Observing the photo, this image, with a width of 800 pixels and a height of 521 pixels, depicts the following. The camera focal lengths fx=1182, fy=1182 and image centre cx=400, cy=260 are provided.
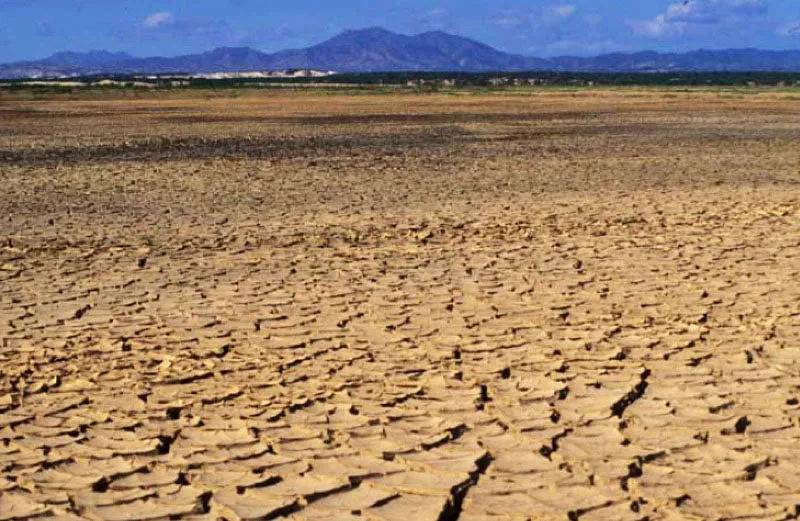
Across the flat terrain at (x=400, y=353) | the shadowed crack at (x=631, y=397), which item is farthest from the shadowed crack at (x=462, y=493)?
the shadowed crack at (x=631, y=397)

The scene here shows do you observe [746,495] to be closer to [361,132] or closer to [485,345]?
[485,345]

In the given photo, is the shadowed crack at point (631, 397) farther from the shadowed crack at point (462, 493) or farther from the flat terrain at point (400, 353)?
the shadowed crack at point (462, 493)

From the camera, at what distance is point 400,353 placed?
528cm

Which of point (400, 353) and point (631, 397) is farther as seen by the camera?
point (400, 353)

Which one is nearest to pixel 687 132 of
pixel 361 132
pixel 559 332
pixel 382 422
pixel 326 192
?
pixel 361 132

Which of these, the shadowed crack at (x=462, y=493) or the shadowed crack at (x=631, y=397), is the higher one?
the shadowed crack at (x=631, y=397)

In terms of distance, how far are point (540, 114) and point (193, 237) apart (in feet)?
81.2

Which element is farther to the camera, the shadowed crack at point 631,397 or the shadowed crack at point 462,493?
the shadowed crack at point 631,397

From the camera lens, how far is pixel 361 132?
942 inches

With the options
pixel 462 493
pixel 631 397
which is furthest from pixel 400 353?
pixel 462 493

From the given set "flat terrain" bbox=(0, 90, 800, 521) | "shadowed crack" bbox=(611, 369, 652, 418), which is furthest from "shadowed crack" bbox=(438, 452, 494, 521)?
"shadowed crack" bbox=(611, 369, 652, 418)

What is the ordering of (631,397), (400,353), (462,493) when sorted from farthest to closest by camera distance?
1. (400,353)
2. (631,397)
3. (462,493)

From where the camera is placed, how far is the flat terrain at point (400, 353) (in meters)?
3.58

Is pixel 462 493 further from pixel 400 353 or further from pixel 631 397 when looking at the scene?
pixel 400 353
